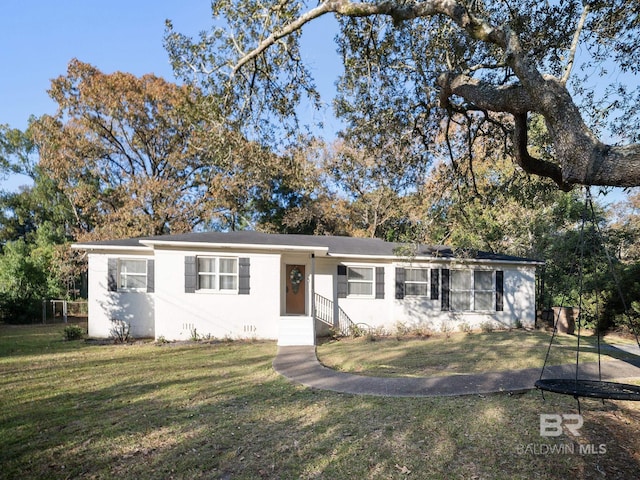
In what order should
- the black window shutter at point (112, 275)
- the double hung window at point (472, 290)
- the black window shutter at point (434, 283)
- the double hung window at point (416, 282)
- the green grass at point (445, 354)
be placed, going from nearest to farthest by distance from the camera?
the green grass at point (445, 354)
the black window shutter at point (112, 275)
the double hung window at point (416, 282)
the black window shutter at point (434, 283)
the double hung window at point (472, 290)

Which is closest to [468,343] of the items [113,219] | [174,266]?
[174,266]

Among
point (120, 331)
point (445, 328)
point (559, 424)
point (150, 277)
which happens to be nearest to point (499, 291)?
point (445, 328)

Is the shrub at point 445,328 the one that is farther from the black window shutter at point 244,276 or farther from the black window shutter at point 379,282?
the black window shutter at point 244,276

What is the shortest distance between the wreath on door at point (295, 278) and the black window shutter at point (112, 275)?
5992 mm

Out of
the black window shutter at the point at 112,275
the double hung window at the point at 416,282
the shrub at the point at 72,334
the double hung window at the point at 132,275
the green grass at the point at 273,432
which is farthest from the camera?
the double hung window at the point at 416,282

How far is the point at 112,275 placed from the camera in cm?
1252

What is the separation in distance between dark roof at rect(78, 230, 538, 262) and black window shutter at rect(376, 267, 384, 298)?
66cm

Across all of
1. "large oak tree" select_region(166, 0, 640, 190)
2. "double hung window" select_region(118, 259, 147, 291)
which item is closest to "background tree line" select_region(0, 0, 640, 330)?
"large oak tree" select_region(166, 0, 640, 190)

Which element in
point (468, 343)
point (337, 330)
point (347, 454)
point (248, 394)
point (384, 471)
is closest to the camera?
point (384, 471)

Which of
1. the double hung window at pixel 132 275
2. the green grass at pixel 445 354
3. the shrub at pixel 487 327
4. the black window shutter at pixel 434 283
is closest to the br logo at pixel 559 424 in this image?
the green grass at pixel 445 354

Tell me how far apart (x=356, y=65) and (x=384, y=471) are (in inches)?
288

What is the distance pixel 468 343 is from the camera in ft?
36.8

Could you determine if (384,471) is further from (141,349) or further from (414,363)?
(141,349)

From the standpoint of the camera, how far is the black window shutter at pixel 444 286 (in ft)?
45.9
